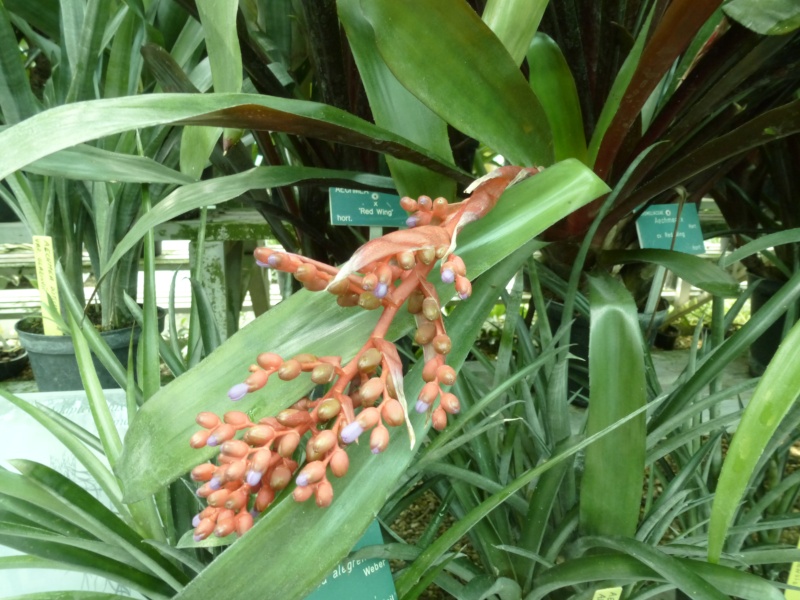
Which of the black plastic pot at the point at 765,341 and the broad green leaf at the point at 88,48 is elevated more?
the broad green leaf at the point at 88,48

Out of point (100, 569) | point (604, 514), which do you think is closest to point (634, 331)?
point (604, 514)

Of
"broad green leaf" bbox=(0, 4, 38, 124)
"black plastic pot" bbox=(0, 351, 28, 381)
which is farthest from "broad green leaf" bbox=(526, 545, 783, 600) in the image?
"black plastic pot" bbox=(0, 351, 28, 381)

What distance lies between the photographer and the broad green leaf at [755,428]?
0.28m

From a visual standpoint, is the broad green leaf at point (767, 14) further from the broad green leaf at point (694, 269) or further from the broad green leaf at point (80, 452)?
the broad green leaf at point (80, 452)

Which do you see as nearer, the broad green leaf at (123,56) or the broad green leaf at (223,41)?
the broad green leaf at (223,41)

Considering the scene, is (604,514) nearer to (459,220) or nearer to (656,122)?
(459,220)

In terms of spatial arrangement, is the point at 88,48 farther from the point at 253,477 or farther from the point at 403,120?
the point at 253,477

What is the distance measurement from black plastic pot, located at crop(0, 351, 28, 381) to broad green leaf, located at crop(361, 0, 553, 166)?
39.7 inches

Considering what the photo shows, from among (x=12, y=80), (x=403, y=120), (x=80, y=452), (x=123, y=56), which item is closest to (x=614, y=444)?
(x=403, y=120)

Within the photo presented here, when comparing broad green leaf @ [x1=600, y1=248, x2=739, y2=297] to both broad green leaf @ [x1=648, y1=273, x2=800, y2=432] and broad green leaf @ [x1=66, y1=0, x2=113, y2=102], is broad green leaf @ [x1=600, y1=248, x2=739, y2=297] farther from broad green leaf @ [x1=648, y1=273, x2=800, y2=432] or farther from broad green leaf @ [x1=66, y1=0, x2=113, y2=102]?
broad green leaf @ [x1=66, y1=0, x2=113, y2=102]

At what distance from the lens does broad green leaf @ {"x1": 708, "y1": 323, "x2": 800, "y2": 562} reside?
28cm

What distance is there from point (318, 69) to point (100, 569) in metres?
0.49

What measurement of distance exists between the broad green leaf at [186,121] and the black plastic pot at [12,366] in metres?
0.96

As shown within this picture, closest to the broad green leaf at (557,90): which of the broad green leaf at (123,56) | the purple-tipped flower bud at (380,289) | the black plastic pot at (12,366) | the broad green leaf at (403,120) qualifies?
the broad green leaf at (403,120)
